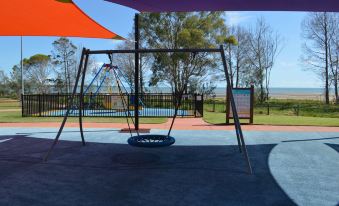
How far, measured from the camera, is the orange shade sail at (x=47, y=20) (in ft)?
20.6

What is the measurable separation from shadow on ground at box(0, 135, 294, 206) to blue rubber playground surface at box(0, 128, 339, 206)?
0.01m

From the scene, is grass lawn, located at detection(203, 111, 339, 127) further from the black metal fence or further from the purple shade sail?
the purple shade sail

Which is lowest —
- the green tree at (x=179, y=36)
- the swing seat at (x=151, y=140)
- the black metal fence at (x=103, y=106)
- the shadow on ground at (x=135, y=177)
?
the shadow on ground at (x=135, y=177)

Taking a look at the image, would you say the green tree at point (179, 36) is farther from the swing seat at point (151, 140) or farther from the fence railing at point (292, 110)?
the swing seat at point (151, 140)

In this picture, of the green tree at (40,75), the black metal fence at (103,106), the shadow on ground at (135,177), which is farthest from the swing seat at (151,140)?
the green tree at (40,75)

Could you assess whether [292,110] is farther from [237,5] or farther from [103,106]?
[237,5]

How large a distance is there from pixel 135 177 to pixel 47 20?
15.1ft

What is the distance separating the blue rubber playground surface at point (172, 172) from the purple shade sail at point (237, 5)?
3.16 metres

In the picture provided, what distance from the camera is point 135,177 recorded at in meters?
4.90

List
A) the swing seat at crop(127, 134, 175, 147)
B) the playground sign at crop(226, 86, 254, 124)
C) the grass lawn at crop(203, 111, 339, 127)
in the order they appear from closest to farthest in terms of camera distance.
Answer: the swing seat at crop(127, 134, 175, 147) → the playground sign at crop(226, 86, 254, 124) → the grass lawn at crop(203, 111, 339, 127)

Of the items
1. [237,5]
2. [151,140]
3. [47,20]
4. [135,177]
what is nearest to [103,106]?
[47,20]

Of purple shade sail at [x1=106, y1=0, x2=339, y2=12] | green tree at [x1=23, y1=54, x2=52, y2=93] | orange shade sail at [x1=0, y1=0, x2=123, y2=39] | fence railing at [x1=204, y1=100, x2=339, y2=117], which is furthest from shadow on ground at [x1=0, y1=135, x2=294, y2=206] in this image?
green tree at [x1=23, y1=54, x2=52, y2=93]

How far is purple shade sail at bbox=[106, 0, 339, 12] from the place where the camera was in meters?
6.31

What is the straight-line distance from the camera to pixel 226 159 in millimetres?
6133
